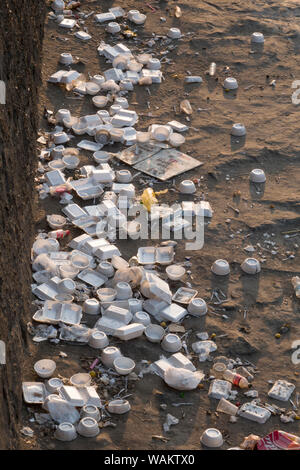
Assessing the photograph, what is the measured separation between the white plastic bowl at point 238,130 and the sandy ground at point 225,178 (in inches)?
2.4

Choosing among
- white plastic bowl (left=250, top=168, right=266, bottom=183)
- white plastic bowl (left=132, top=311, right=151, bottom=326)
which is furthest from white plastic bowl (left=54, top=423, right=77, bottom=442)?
white plastic bowl (left=250, top=168, right=266, bottom=183)

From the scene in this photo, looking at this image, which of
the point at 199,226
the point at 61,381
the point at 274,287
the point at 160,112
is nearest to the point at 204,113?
the point at 160,112

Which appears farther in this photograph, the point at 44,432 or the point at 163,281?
the point at 163,281

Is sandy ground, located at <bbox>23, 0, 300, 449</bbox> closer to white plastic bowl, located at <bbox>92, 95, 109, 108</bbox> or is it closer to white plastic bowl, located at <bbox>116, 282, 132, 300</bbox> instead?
white plastic bowl, located at <bbox>92, 95, 109, 108</bbox>

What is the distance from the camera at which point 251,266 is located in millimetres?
4480

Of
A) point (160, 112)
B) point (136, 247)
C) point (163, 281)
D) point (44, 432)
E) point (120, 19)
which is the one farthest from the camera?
point (120, 19)

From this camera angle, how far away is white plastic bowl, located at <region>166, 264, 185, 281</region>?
14.3 feet

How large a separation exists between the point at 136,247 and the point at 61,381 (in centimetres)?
124

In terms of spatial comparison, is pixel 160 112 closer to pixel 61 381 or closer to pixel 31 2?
pixel 31 2

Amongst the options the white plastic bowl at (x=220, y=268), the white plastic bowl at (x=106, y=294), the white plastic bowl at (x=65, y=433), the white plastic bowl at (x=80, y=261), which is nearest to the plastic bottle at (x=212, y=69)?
the white plastic bowl at (x=220, y=268)

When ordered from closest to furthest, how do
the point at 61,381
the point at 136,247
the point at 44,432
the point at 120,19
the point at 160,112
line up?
the point at 44,432, the point at 61,381, the point at 136,247, the point at 160,112, the point at 120,19

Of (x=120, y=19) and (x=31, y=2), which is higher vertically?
(x=31, y=2)

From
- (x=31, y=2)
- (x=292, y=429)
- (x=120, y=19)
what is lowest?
(x=292, y=429)

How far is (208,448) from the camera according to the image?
11.2 feet
